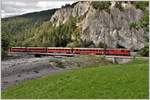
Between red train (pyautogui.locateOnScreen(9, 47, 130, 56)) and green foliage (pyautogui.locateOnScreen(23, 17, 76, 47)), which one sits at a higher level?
green foliage (pyautogui.locateOnScreen(23, 17, 76, 47))

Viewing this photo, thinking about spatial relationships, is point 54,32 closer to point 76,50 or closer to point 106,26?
point 106,26

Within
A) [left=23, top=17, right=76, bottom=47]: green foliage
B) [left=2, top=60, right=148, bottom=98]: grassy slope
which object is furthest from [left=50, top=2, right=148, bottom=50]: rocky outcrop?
[left=2, top=60, right=148, bottom=98]: grassy slope

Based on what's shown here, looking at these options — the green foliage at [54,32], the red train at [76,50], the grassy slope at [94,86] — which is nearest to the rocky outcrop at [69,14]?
the green foliage at [54,32]


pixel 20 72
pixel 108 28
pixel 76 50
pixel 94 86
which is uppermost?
pixel 108 28

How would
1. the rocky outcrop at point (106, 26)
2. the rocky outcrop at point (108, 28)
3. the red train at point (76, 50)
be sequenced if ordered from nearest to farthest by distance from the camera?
the red train at point (76, 50) → the rocky outcrop at point (106, 26) → the rocky outcrop at point (108, 28)

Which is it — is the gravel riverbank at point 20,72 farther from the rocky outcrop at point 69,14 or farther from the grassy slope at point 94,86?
the rocky outcrop at point 69,14

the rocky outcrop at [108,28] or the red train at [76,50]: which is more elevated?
the rocky outcrop at [108,28]

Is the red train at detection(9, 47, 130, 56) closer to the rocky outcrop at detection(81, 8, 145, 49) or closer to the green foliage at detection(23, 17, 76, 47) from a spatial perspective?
the green foliage at detection(23, 17, 76, 47)

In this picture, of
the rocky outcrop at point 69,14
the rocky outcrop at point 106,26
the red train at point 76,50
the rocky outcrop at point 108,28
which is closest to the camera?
the red train at point 76,50

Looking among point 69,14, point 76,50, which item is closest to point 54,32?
point 69,14

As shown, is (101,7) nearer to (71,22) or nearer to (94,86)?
(71,22)

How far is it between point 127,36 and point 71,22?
90.1 ft

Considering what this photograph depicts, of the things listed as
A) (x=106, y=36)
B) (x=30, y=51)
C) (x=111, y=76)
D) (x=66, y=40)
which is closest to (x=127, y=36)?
(x=106, y=36)

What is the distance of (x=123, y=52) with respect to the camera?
72.1 m
